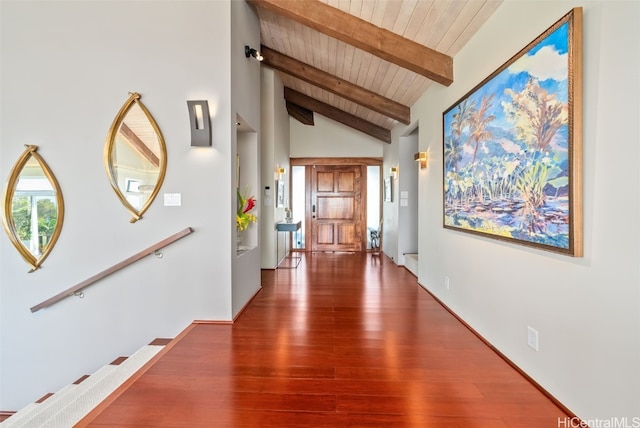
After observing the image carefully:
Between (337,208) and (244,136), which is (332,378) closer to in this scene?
(244,136)

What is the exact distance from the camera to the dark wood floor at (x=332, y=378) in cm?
163

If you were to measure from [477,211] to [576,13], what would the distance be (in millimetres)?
1448

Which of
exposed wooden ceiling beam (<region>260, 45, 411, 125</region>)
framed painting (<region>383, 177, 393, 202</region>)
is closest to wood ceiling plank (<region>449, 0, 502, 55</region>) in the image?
exposed wooden ceiling beam (<region>260, 45, 411, 125</region>)

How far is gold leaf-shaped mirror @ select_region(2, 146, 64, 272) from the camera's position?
2854 mm

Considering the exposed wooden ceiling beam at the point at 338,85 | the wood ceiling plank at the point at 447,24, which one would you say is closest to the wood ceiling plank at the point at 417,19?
the wood ceiling plank at the point at 447,24

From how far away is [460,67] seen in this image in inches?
115

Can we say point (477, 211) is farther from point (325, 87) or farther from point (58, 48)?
point (58, 48)

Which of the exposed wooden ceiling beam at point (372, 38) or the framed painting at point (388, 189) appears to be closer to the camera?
the exposed wooden ceiling beam at point (372, 38)

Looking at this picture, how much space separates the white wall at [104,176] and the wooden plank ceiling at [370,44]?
1.11m

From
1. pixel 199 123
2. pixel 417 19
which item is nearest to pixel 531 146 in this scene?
pixel 417 19

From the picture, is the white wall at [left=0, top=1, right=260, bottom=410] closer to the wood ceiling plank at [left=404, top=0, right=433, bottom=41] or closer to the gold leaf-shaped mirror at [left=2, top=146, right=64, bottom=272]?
the gold leaf-shaped mirror at [left=2, top=146, right=64, bottom=272]

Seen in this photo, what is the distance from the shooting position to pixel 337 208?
733 centimetres

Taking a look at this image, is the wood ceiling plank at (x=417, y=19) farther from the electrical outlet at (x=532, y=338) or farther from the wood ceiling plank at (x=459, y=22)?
the electrical outlet at (x=532, y=338)

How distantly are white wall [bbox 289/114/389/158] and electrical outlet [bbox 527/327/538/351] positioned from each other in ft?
18.5
